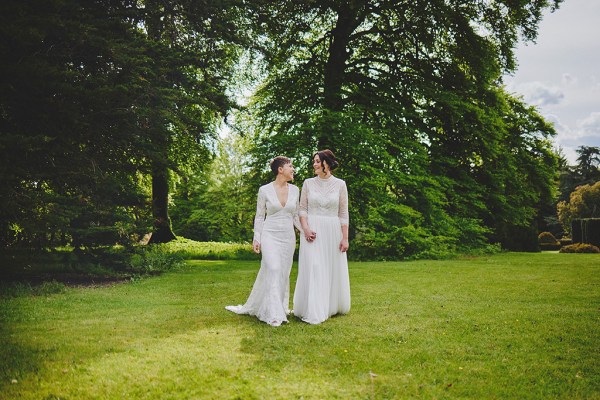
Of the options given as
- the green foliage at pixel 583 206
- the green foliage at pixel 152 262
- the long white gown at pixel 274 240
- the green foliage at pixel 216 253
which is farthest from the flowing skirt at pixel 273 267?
the green foliage at pixel 583 206

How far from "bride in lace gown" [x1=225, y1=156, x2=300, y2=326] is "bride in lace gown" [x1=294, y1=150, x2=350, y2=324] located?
0.20 m

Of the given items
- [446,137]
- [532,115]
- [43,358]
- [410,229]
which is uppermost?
[532,115]

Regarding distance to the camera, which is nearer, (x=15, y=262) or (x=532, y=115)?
(x=15, y=262)

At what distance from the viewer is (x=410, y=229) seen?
57.0 ft

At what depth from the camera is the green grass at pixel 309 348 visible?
402 centimetres

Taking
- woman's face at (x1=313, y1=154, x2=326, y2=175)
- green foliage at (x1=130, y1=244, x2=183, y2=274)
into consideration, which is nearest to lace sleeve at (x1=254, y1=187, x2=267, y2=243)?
woman's face at (x1=313, y1=154, x2=326, y2=175)

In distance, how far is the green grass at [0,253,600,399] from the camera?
4023 mm

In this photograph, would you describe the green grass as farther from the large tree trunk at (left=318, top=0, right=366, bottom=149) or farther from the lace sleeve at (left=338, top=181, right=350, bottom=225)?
the large tree trunk at (left=318, top=0, right=366, bottom=149)

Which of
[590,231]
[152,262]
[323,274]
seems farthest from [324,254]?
[590,231]

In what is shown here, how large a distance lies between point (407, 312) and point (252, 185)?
13190mm

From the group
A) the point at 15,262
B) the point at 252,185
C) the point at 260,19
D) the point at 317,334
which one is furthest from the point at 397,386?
the point at 252,185

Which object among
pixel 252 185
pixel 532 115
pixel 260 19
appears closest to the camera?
pixel 260 19

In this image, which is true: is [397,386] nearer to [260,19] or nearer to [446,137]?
[260,19]

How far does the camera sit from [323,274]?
23.3 feet
